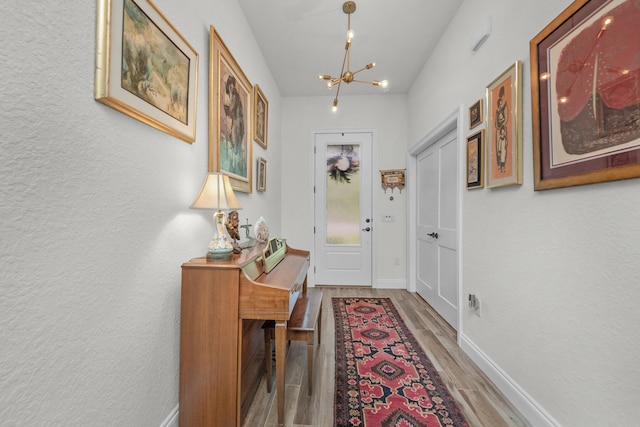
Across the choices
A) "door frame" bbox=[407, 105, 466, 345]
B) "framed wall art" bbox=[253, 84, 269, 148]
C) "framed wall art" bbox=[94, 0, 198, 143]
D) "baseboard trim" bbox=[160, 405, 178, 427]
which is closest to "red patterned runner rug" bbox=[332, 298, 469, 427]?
"door frame" bbox=[407, 105, 466, 345]

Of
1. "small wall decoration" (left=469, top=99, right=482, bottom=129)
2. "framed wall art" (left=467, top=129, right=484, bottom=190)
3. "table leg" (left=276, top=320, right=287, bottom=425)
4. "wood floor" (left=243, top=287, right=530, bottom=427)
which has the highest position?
"small wall decoration" (left=469, top=99, right=482, bottom=129)

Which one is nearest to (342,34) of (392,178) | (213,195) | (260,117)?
(260,117)

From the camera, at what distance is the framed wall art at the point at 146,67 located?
3.13ft

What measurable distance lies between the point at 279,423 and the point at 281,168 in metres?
3.23

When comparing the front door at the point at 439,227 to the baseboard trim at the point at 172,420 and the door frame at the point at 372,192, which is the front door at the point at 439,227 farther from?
the baseboard trim at the point at 172,420

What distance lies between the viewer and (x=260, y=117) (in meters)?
2.90

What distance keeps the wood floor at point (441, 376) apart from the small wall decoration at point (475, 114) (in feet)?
6.05

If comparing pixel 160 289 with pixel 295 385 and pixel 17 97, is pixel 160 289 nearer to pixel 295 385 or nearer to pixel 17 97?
pixel 17 97

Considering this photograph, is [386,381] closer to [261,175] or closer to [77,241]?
[77,241]

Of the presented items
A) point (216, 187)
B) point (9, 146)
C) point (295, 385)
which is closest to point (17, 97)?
point (9, 146)

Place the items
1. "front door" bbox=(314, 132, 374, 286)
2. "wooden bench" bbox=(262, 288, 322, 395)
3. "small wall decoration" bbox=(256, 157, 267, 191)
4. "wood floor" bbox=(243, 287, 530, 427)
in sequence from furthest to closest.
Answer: "front door" bbox=(314, 132, 374, 286)
"small wall decoration" bbox=(256, 157, 267, 191)
"wooden bench" bbox=(262, 288, 322, 395)
"wood floor" bbox=(243, 287, 530, 427)

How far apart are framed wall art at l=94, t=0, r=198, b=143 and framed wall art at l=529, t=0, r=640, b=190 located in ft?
6.12

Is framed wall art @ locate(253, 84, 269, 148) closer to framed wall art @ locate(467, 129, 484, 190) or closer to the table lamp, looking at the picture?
the table lamp

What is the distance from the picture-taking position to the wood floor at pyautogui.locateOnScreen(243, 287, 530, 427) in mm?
1514
